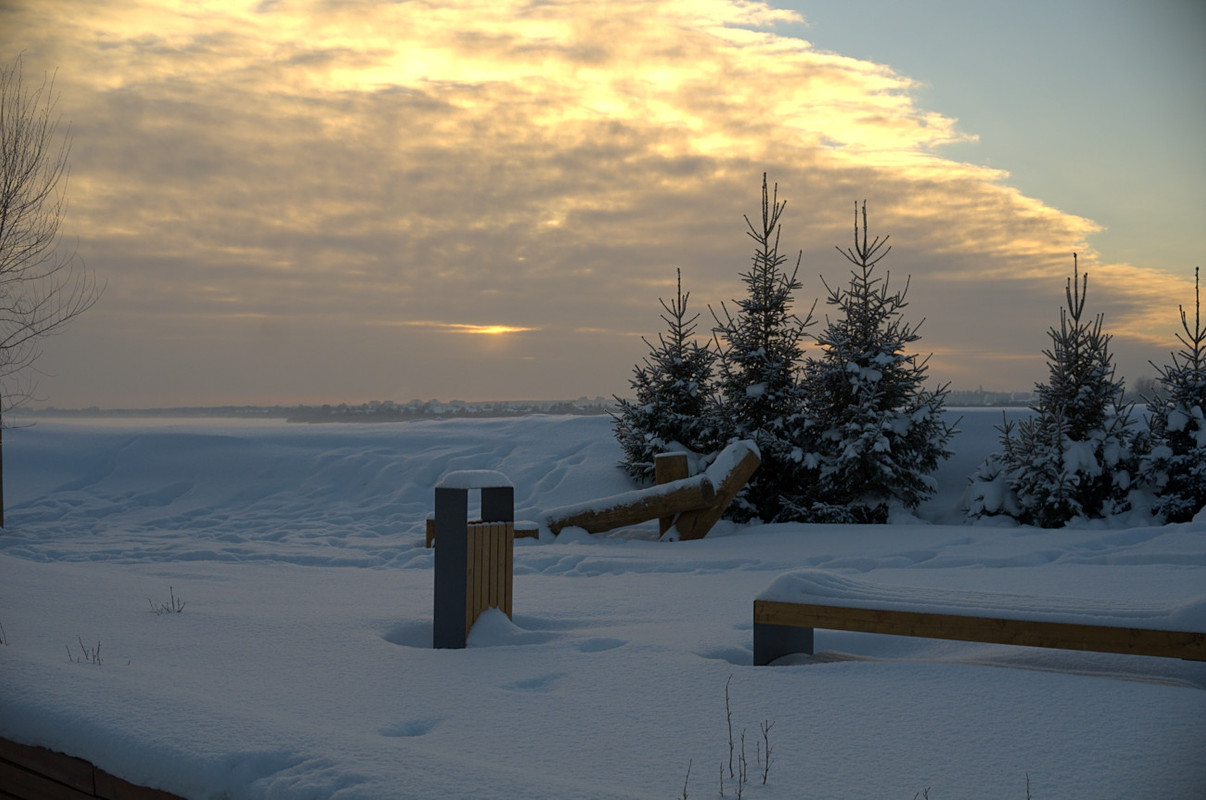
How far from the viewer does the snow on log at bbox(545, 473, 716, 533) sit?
37.5 feet

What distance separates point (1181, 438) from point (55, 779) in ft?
44.6

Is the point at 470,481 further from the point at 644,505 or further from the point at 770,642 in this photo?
the point at 644,505

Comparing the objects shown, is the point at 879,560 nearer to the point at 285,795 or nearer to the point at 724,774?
the point at 724,774

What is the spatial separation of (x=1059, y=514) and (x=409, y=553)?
8.74m

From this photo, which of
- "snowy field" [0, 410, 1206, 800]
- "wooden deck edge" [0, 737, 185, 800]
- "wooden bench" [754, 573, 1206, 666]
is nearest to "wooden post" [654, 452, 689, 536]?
"snowy field" [0, 410, 1206, 800]

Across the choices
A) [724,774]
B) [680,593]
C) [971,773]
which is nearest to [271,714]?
[724,774]

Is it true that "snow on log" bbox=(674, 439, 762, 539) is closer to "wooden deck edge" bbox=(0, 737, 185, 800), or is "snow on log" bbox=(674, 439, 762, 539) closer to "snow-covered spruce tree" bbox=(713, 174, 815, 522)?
"snow-covered spruce tree" bbox=(713, 174, 815, 522)

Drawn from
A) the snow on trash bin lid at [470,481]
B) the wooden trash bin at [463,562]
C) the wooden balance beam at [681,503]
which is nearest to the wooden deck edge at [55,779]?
the wooden trash bin at [463,562]

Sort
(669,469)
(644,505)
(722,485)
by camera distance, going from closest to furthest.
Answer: (644,505), (722,485), (669,469)

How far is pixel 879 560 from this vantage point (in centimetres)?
924

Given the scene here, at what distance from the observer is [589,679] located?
500 centimetres

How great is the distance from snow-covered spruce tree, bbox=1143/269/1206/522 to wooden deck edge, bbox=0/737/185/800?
1275 cm

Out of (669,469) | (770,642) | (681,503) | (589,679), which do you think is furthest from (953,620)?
(669,469)

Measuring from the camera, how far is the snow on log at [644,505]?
37.5 feet
